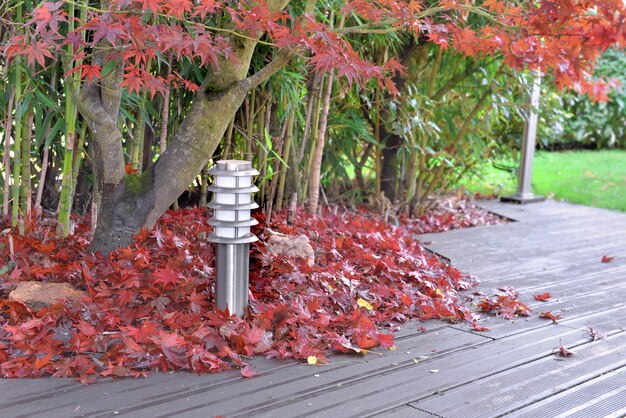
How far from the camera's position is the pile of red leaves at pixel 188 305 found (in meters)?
2.01

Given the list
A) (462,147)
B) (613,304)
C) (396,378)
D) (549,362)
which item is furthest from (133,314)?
(462,147)

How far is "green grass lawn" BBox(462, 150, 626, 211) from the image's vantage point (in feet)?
18.4

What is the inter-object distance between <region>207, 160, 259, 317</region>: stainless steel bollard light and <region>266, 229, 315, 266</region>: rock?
53 centimetres

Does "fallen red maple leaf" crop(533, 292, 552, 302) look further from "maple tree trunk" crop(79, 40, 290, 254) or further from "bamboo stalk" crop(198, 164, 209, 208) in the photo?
"bamboo stalk" crop(198, 164, 209, 208)

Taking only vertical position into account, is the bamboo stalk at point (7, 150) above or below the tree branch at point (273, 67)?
below

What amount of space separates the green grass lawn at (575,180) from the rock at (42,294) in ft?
10.9

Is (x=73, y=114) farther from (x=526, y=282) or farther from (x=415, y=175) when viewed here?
(x=415, y=175)

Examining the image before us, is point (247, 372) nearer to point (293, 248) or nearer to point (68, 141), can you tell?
point (293, 248)

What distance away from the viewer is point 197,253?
271 centimetres

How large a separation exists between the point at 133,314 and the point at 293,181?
60.1 inches

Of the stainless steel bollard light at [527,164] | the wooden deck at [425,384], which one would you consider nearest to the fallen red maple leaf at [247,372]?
the wooden deck at [425,384]

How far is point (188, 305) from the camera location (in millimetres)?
2342

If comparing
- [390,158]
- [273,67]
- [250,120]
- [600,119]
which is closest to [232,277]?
[273,67]

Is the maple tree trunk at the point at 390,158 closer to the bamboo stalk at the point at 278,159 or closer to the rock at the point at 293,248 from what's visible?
the bamboo stalk at the point at 278,159
